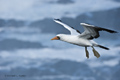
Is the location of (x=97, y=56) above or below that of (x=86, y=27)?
Answer: below

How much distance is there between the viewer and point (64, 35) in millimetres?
17250

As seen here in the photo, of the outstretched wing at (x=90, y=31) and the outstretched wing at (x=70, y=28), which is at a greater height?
the outstretched wing at (x=70, y=28)

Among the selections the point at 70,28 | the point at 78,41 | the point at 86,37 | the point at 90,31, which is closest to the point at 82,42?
the point at 78,41

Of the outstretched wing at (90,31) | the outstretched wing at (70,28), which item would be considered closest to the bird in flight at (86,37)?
the outstretched wing at (90,31)

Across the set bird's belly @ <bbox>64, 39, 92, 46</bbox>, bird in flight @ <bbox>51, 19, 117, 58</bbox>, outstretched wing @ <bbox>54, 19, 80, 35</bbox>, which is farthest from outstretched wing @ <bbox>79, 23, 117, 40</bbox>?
outstretched wing @ <bbox>54, 19, 80, 35</bbox>

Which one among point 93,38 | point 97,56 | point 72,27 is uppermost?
point 72,27

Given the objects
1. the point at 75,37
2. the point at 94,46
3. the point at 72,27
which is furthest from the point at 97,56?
the point at 72,27

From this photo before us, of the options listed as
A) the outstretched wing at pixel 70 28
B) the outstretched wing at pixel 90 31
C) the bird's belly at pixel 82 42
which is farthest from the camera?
the outstretched wing at pixel 70 28

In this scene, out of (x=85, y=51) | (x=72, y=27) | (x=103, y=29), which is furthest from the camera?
(x=72, y=27)

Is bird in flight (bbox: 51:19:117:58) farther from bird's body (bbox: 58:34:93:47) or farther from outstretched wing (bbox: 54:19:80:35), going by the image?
outstretched wing (bbox: 54:19:80:35)

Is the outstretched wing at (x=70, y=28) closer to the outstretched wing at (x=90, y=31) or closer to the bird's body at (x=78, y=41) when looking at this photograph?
the bird's body at (x=78, y=41)

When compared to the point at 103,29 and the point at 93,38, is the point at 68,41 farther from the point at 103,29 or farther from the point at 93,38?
the point at 103,29

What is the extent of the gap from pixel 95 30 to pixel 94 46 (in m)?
1.39

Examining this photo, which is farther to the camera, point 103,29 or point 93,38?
point 93,38
